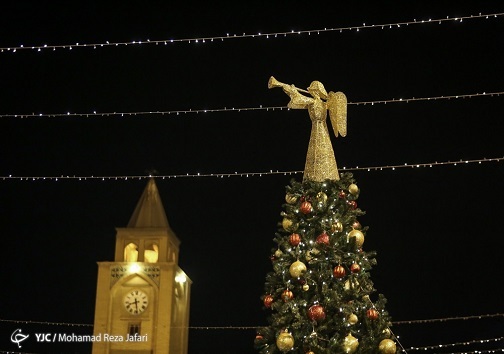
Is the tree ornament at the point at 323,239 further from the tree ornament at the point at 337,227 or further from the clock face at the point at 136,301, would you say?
the clock face at the point at 136,301

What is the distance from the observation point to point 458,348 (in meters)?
25.9

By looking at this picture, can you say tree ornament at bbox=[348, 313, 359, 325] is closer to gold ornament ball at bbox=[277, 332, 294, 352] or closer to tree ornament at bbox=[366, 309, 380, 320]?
tree ornament at bbox=[366, 309, 380, 320]

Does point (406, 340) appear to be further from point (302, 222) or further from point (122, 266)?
point (302, 222)

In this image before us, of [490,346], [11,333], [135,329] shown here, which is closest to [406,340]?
[490,346]

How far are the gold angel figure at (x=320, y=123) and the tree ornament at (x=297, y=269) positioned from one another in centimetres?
119

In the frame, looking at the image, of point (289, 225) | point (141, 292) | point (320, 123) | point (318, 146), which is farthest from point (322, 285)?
point (141, 292)

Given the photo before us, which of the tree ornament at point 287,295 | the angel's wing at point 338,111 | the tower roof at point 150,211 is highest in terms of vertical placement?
the tower roof at point 150,211

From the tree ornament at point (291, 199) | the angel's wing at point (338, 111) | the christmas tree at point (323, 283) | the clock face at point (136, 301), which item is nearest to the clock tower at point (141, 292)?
the clock face at point (136, 301)

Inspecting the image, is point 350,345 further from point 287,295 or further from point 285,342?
point 287,295

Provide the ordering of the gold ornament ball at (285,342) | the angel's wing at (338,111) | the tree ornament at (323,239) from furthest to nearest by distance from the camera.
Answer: the angel's wing at (338,111) < the tree ornament at (323,239) < the gold ornament ball at (285,342)

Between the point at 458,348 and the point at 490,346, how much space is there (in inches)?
40.0

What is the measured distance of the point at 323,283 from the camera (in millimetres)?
8406

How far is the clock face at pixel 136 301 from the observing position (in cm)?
2989

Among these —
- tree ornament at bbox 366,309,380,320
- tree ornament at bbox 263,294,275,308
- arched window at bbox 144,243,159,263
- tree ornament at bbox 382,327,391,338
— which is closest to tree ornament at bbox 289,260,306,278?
tree ornament at bbox 263,294,275,308
